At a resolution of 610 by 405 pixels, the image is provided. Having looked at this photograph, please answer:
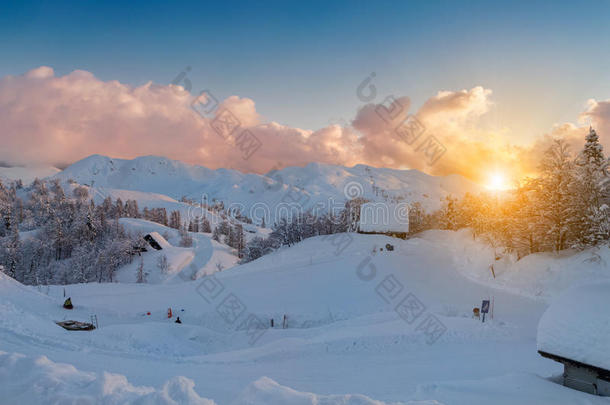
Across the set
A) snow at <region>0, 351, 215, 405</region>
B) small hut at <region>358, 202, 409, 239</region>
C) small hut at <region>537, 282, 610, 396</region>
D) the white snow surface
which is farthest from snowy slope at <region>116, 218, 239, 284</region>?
small hut at <region>537, 282, 610, 396</region>

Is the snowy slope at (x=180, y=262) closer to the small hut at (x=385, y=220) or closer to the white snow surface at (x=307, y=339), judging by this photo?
the white snow surface at (x=307, y=339)

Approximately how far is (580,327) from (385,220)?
6079 centimetres

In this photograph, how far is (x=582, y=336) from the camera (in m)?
6.41

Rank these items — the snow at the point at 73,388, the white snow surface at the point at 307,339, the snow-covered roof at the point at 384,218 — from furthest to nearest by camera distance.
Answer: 1. the snow-covered roof at the point at 384,218
2. the white snow surface at the point at 307,339
3. the snow at the point at 73,388

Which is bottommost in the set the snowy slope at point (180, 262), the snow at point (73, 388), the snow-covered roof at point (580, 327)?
the snowy slope at point (180, 262)

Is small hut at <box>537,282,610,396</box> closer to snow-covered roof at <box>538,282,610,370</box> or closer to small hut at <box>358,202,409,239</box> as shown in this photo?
snow-covered roof at <box>538,282,610,370</box>

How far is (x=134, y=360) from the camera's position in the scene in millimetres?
12344

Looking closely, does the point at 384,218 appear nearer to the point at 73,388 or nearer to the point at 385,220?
the point at 385,220

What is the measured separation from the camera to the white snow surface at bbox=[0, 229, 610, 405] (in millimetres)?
5504

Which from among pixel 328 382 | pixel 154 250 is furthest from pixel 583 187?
pixel 154 250

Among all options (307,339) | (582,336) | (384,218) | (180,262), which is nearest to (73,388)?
(582,336)

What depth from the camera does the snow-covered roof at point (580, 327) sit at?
20.2ft

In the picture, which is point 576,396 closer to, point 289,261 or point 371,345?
point 371,345

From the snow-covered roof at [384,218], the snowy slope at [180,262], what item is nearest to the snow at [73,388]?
the snow-covered roof at [384,218]
